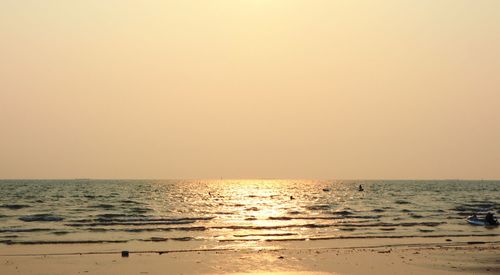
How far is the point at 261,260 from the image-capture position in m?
26.5

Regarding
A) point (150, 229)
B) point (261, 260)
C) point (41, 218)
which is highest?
point (41, 218)

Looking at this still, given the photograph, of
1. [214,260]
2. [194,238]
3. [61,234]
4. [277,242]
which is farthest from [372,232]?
[61,234]

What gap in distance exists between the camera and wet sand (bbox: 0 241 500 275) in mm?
23906

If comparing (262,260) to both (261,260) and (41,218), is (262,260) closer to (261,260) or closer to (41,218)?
(261,260)

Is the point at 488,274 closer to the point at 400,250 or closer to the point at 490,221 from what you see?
the point at 400,250

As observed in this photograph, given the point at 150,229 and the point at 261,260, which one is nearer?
the point at 261,260

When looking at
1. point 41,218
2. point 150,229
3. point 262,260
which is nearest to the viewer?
point 262,260

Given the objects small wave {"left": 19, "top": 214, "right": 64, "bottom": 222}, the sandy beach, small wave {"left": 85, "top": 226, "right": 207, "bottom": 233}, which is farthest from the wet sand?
small wave {"left": 19, "top": 214, "right": 64, "bottom": 222}

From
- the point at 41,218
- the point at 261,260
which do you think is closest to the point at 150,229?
the point at 41,218

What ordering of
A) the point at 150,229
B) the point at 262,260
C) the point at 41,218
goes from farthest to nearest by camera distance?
the point at 41,218 → the point at 150,229 → the point at 262,260

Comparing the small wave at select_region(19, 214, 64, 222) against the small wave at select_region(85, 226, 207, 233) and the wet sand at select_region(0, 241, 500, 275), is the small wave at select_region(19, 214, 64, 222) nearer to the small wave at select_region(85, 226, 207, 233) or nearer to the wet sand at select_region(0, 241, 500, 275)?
the small wave at select_region(85, 226, 207, 233)

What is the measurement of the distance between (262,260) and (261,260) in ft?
0.16

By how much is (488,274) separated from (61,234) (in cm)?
2671

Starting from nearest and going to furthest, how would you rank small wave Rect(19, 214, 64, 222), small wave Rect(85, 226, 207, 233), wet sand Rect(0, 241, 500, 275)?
1. wet sand Rect(0, 241, 500, 275)
2. small wave Rect(85, 226, 207, 233)
3. small wave Rect(19, 214, 64, 222)
